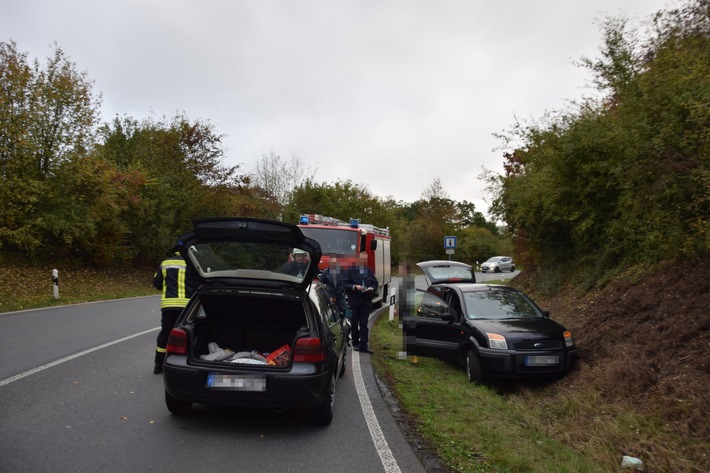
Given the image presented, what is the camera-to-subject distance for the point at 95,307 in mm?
14773

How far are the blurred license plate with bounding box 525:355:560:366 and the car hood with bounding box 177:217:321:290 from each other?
12.2 feet

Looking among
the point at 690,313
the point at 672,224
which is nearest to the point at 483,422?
the point at 690,313

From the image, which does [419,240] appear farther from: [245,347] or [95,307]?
[245,347]

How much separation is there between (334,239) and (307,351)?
977cm

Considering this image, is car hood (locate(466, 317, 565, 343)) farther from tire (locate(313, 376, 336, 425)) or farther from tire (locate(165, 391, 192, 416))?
tire (locate(165, 391, 192, 416))

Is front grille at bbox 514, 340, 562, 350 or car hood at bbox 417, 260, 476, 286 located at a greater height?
car hood at bbox 417, 260, 476, 286

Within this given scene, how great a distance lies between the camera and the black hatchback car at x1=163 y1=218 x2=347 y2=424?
16.1 ft

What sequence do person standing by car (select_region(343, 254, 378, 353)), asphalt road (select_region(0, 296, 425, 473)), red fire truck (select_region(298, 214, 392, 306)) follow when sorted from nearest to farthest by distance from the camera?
asphalt road (select_region(0, 296, 425, 473))
person standing by car (select_region(343, 254, 378, 353))
red fire truck (select_region(298, 214, 392, 306))

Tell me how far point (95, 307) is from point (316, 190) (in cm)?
2839

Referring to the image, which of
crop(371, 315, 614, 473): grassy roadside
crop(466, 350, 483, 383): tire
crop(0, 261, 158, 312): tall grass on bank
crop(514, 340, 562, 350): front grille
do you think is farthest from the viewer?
crop(0, 261, 158, 312): tall grass on bank

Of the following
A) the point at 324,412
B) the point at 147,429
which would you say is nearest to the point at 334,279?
the point at 324,412

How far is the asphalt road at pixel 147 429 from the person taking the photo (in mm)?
4234

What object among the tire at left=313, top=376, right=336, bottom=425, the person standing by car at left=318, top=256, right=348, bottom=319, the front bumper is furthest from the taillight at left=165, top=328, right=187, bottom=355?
the person standing by car at left=318, top=256, right=348, bottom=319

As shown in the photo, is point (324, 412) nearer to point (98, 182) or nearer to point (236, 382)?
point (236, 382)
